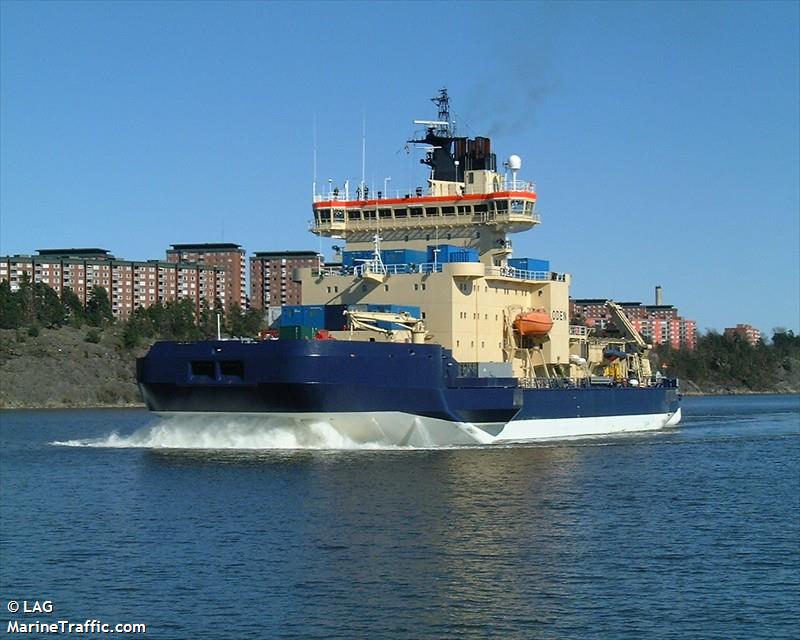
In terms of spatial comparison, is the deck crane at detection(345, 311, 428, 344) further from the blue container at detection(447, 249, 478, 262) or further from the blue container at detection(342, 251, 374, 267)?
the blue container at detection(342, 251, 374, 267)

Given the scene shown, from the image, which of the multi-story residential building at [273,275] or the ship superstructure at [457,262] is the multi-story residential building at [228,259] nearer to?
the multi-story residential building at [273,275]

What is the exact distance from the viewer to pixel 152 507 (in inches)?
1159

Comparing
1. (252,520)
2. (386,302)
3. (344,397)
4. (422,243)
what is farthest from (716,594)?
(422,243)

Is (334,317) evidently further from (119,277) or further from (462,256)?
(119,277)

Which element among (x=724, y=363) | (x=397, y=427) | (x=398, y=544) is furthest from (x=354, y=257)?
(x=724, y=363)

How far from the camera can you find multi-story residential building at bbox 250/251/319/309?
177375mm

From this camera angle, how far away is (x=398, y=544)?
2495cm

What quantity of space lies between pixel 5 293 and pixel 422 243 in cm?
7507

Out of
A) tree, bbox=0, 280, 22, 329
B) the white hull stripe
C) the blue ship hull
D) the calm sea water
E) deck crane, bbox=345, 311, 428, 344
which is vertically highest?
tree, bbox=0, 280, 22, 329

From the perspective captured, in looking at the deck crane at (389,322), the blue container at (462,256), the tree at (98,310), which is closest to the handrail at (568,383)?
the blue container at (462,256)

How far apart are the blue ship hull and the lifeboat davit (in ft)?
12.6

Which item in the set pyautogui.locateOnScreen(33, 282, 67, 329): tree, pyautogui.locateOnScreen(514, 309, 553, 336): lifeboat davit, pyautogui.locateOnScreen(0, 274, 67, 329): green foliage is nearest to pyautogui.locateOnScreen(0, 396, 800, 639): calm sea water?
pyautogui.locateOnScreen(514, 309, 553, 336): lifeboat davit

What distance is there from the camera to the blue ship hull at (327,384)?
38.7 meters

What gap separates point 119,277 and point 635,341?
95.5m
